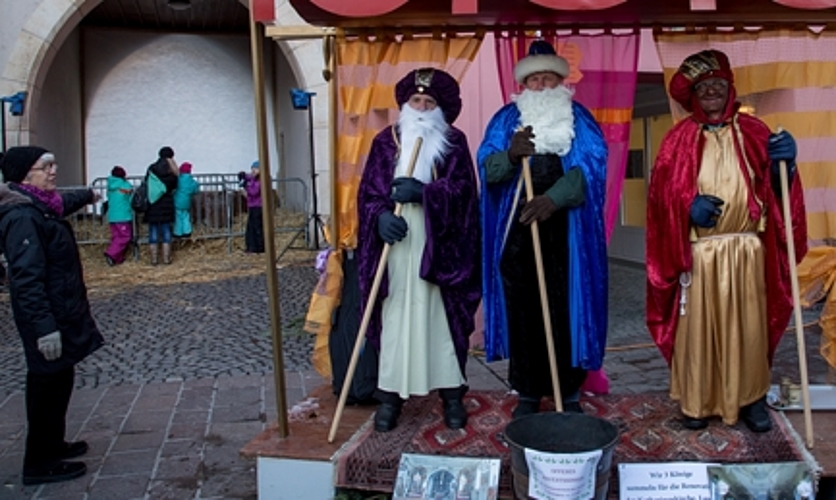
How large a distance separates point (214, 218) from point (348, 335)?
10.1 metres

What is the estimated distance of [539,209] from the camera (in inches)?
137

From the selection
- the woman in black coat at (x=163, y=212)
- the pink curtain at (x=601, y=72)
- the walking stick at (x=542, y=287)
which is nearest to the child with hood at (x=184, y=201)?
the woman in black coat at (x=163, y=212)

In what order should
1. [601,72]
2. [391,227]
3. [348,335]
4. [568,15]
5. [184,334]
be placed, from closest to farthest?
[391,227], [568,15], [348,335], [601,72], [184,334]

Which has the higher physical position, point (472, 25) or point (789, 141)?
point (472, 25)

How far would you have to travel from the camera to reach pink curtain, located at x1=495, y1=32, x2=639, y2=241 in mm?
4582

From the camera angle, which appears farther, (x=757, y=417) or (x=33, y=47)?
(x=33, y=47)

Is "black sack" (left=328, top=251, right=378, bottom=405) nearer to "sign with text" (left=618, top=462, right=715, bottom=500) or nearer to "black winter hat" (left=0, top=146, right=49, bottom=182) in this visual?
"sign with text" (left=618, top=462, right=715, bottom=500)

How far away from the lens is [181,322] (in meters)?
8.02

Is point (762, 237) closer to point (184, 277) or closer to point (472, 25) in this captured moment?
point (472, 25)

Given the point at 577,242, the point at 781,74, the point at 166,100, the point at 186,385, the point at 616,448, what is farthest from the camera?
the point at 166,100

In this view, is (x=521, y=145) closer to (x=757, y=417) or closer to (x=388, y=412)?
(x=388, y=412)

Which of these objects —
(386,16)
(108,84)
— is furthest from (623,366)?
(108,84)

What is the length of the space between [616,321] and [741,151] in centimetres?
400

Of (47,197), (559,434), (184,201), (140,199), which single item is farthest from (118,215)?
(559,434)
